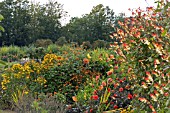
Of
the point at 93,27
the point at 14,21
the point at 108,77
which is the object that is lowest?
the point at 108,77

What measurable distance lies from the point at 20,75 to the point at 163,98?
15.7 feet

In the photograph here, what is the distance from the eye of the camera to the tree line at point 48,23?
35812 mm

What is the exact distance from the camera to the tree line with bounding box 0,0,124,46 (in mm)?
35812

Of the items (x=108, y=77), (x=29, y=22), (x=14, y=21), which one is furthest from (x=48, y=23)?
(x=108, y=77)

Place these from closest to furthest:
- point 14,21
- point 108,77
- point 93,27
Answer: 1. point 108,77
2. point 93,27
3. point 14,21

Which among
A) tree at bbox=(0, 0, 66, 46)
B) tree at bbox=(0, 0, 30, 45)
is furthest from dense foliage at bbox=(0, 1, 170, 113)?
tree at bbox=(0, 0, 30, 45)

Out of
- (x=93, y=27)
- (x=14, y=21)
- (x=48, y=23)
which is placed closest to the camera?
(x=93, y=27)

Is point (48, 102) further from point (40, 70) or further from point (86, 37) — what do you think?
point (86, 37)

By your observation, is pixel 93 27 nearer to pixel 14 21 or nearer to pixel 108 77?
pixel 14 21

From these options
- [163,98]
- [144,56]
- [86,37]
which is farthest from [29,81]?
[86,37]

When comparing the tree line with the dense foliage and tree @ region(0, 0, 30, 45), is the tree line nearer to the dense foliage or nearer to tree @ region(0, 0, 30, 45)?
tree @ region(0, 0, 30, 45)

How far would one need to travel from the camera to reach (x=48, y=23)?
121ft

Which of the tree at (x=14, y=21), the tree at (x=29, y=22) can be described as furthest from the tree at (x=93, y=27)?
the tree at (x=14, y=21)

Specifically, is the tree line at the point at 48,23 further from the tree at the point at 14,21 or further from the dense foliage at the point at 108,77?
the dense foliage at the point at 108,77
